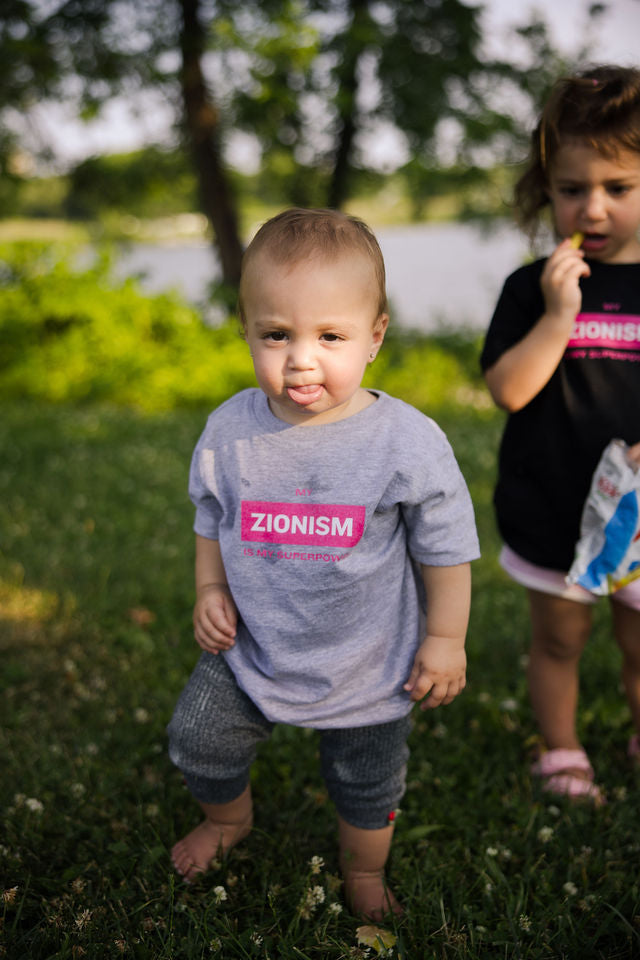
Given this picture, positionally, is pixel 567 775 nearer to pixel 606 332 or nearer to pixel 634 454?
pixel 634 454

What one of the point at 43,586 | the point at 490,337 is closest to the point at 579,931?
the point at 490,337

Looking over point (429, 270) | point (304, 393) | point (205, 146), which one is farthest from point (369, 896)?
point (429, 270)

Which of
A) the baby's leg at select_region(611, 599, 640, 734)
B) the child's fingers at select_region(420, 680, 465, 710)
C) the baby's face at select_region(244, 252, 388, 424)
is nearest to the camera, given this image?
the baby's face at select_region(244, 252, 388, 424)

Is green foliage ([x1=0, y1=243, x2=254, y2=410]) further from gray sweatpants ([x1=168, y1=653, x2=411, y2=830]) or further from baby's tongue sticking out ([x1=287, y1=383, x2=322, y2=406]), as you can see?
baby's tongue sticking out ([x1=287, y1=383, x2=322, y2=406])

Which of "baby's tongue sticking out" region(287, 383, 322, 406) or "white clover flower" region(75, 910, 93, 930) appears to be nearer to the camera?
"baby's tongue sticking out" region(287, 383, 322, 406)

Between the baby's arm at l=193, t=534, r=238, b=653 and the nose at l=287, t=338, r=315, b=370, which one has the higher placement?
the nose at l=287, t=338, r=315, b=370

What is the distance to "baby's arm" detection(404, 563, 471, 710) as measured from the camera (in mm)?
1859

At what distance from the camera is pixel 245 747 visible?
2.02 m

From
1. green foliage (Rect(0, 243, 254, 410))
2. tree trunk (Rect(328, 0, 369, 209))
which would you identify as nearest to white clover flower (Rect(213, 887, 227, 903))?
green foliage (Rect(0, 243, 254, 410))

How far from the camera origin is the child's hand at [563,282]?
83.7 inches

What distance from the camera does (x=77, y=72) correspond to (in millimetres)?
11242

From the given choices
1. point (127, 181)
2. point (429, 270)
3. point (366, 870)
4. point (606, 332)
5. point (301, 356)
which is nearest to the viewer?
point (301, 356)

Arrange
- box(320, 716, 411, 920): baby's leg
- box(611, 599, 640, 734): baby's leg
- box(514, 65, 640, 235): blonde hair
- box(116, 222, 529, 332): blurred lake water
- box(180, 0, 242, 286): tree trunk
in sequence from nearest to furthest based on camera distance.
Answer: box(320, 716, 411, 920): baby's leg < box(514, 65, 640, 235): blonde hair < box(611, 599, 640, 734): baby's leg < box(180, 0, 242, 286): tree trunk < box(116, 222, 529, 332): blurred lake water

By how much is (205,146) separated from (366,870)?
10912 mm
